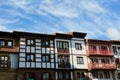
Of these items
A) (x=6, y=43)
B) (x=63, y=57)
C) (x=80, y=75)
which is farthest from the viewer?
(x=80, y=75)

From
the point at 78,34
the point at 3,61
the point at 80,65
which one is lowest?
the point at 80,65

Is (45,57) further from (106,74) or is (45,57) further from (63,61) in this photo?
(106,74)

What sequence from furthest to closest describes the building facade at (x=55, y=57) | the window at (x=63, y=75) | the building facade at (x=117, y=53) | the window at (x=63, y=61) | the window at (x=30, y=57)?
1. the building facade at (x=117, y=53)
2. the window at (x=63, y=61)
3. the window at (x=63, y=75)
4. the window at (x=30, y=57)
5. the building facade at (x=55, y=57)

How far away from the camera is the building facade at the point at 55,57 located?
141ft

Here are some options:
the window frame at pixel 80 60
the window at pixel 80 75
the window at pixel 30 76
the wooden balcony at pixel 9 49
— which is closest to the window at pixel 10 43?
the wooden balcony at pixel 9 49

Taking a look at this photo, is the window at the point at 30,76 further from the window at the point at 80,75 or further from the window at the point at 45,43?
the window at the point at 80,75

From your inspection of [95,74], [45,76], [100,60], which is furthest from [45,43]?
[100,60]

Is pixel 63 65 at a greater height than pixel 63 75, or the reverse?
pixel 63 65

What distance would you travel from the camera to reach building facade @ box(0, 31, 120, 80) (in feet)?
141

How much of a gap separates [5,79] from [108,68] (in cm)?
2211

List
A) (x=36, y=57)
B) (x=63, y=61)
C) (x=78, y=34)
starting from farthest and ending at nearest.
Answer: (x=78, y=34) < (x=63, y=61) < (x=36, y=57)

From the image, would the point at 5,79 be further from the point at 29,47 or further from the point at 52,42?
the point at 52,42

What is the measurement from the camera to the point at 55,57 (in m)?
46.6

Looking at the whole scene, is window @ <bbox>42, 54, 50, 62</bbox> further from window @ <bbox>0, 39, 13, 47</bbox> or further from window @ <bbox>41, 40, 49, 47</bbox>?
window @ <bbox>0, 39, 13, 47</bbox>
